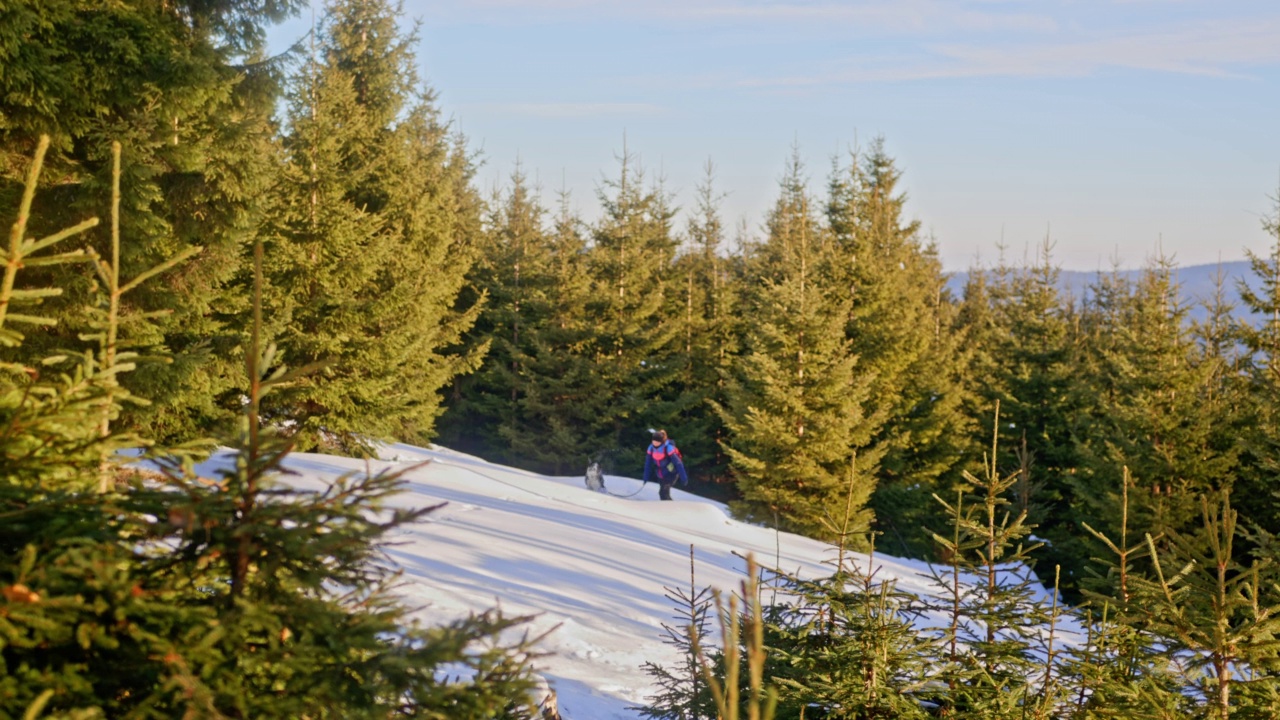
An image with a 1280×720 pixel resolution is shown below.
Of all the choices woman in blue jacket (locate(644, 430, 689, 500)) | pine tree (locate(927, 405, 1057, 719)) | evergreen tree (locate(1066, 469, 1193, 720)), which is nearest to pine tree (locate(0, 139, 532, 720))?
pine tree (locate(927, 405, 1057, 719))

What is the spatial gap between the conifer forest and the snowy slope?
61cm

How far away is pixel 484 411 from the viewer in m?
33.1

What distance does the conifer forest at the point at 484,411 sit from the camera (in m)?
1.93

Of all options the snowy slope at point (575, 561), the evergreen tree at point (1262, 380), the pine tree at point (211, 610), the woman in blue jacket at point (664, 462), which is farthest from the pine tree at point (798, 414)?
the pine tree at point (211, 610)

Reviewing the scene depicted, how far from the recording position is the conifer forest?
1929mm

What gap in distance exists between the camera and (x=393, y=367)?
622 inches

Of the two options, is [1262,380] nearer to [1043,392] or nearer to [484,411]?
[1043,392]

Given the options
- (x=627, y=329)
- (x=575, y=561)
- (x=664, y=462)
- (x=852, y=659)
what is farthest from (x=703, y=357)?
(x=852, y=659)

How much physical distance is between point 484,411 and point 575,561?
2410cm

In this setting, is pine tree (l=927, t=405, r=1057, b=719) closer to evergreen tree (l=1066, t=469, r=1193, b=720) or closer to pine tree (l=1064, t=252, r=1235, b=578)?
evergreen tree (l=1066, t=469, r=1193, b=720)

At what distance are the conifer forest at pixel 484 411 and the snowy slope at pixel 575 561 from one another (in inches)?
24.0

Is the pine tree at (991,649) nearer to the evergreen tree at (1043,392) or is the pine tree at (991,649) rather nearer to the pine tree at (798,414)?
the pine tree at (798,414)

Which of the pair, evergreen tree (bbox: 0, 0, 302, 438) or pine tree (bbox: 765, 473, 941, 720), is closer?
pine tree (bbox: 765, 473, 941, 720)

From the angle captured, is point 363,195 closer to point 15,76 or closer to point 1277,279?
point 15,76
